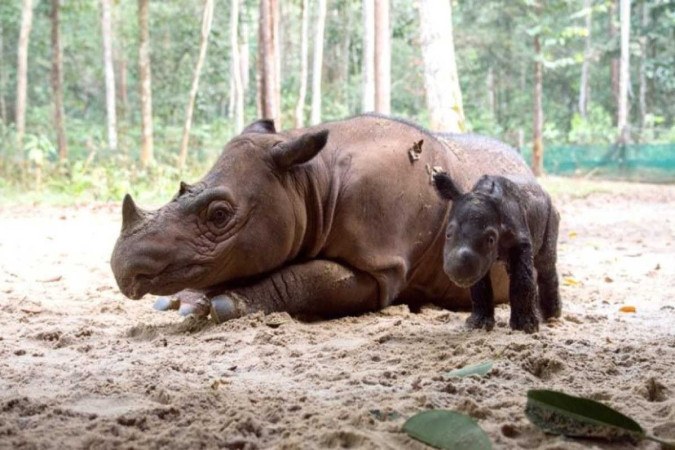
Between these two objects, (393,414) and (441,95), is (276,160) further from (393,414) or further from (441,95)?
(441,95)

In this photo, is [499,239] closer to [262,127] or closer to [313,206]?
[313,206]

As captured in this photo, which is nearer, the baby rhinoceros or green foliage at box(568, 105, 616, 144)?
the baby rhinoceros

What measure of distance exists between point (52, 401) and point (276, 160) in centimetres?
228

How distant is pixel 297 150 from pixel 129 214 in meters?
0.97

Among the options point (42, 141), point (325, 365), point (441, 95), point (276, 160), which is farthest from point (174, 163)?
point (325, 365)

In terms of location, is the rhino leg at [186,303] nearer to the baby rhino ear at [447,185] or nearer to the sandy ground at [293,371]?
the sandy ground at [293,371]

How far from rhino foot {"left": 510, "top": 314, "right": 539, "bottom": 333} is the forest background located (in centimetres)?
1811

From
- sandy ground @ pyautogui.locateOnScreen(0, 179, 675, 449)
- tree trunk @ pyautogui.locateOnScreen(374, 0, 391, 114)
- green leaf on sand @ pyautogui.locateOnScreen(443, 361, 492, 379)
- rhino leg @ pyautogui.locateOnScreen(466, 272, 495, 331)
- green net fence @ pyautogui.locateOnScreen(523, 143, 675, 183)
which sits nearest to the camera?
sandy ground @ pyautogui.locateOnScreen(0, 179, 675, 449)

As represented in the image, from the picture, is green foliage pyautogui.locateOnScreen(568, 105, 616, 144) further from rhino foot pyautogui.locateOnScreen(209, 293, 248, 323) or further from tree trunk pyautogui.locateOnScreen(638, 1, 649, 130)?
rhino foot pyautogui.locateOnScreen(209, 293, 248, 323)

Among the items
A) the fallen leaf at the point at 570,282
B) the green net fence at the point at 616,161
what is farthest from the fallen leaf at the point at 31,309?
the green net fence at the point at 616,161

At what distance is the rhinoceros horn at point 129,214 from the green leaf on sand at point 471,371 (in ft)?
6.42

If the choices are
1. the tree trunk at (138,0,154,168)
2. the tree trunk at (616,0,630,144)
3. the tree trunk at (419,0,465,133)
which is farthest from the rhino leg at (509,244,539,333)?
the tree trunk at (616,0,630,144)

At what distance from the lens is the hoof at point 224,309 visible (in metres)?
4.22

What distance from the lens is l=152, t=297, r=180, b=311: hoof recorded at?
5012 mm
